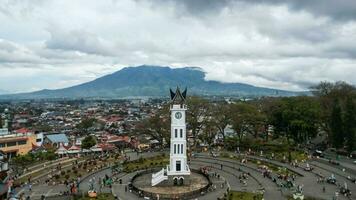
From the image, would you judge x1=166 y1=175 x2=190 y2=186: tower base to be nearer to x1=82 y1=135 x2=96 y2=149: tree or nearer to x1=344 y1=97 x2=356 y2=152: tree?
x1=82 y1=135 x2=96 y2=149: tree

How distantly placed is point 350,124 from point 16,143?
5374 cm

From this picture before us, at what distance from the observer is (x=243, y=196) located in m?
39.9

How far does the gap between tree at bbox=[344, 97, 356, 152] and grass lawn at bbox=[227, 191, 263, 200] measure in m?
24.1

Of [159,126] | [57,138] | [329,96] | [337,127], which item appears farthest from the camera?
[57,138]

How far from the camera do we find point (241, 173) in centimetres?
5047

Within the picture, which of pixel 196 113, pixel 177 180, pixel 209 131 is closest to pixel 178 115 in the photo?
pixel 177 180

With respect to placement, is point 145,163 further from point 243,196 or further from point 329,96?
point 329,96

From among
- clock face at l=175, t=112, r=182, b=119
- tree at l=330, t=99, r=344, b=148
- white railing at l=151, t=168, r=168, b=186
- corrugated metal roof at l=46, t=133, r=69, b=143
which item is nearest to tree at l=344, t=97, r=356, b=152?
tree at l=330, t=99, r=344, b=148

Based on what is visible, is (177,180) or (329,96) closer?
(177,180)

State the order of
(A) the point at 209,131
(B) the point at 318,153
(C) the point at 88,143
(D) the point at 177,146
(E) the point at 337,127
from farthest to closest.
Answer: (A) the point at 209,131, (C) the point at 88,143, (E) the point at 337,127, (B) the point at 318,153, (D) the point at 177,146

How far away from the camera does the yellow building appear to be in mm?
67250

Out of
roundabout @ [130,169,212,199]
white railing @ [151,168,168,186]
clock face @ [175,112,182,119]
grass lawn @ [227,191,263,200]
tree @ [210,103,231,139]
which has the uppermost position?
clock face @ [175,112,182,119]

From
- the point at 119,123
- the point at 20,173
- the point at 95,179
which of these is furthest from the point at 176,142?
the point at 119,123

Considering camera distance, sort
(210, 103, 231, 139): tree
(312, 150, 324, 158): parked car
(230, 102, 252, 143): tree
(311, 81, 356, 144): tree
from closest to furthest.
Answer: (312, 150, 324, 158): parked car
(311, 81, 356, 144): tree
(230, 102, 252, 143): tree
(210, 103, 231, 139): tree
